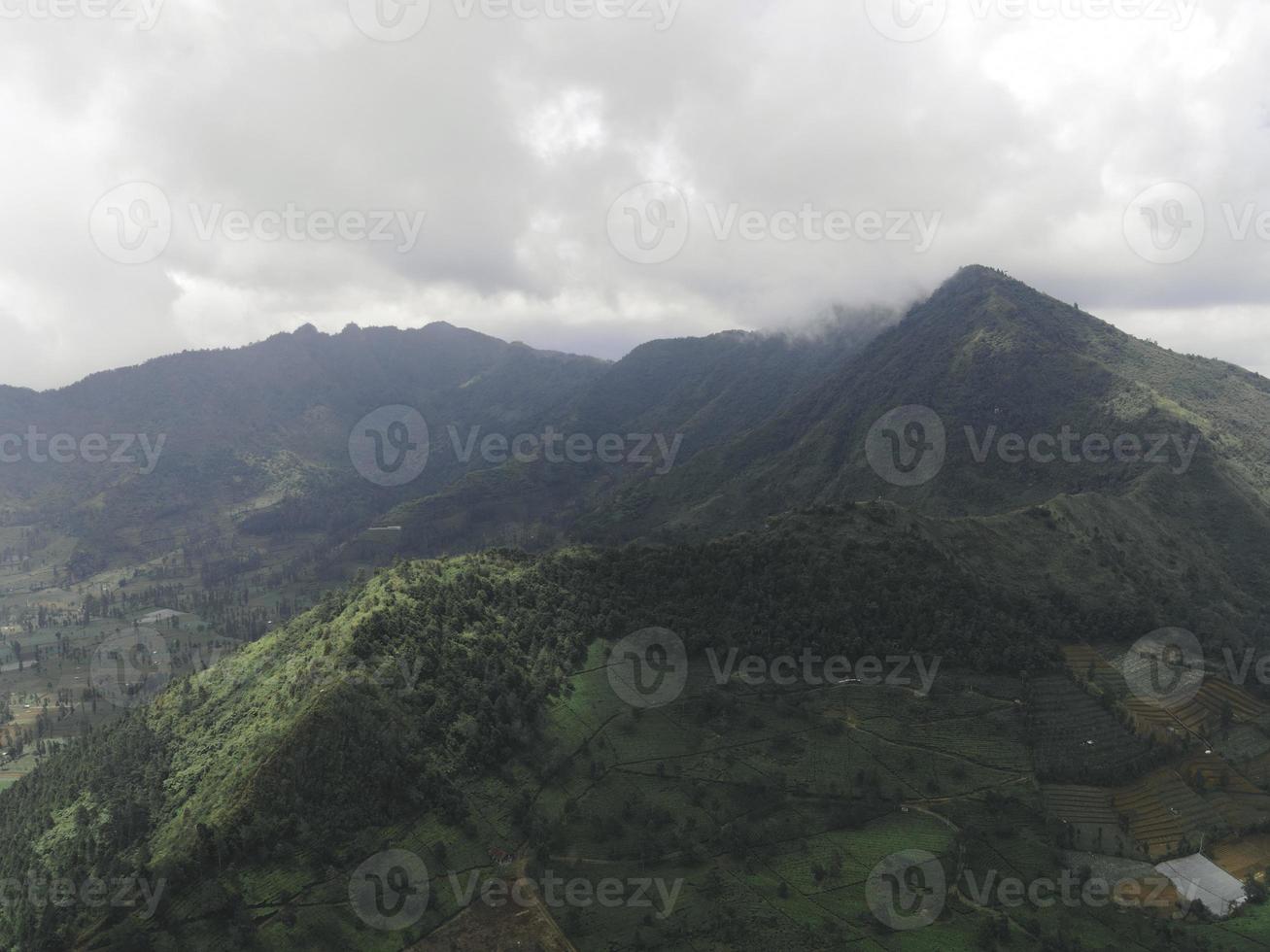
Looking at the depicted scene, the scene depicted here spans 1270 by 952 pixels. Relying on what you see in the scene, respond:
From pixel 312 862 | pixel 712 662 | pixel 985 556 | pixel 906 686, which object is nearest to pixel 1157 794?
pixel 906 686

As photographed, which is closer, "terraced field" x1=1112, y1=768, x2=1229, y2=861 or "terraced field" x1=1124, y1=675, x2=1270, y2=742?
"terraced field" x1=1112, y1=768, x2=1229, y2=861

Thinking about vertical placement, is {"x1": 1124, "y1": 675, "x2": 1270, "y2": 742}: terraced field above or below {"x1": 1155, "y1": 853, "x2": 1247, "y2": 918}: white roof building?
above

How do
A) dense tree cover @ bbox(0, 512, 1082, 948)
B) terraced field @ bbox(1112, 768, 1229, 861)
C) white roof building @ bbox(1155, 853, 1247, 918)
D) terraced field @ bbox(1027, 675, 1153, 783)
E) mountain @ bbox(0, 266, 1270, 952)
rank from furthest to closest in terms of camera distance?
terraced field @ bbox(1027, 675, 1153, 783) < terraced field @ bbox(1112, 768, 1229, 861) < white roof building @ bbox(1155, 853, 1247, 918) < dense tree cover @ bbox(0, 512, 1082, 948) < mountain @ bbox(0, 266, 1270, 952)

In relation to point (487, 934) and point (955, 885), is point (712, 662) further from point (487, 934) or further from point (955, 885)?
point (487, 934)

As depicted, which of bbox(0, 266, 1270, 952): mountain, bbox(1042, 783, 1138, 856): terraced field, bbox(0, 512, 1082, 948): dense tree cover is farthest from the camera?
bbox(1042, 783, 1138, 856): terraced field

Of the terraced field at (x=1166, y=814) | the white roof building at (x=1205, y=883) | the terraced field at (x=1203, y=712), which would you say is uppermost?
the terraced field at (x=1203, y=712)

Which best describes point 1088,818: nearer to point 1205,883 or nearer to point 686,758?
point 1205,883

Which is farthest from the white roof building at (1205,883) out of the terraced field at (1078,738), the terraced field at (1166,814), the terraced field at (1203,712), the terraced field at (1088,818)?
the terraced field at (1203,712)

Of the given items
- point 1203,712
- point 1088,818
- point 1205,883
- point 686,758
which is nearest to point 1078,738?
point 1088,818

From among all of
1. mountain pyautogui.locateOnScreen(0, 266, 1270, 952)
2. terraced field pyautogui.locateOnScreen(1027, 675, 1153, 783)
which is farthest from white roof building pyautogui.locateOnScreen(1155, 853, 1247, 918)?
→ terraced field pyautogui.locateOnScreen(1027, 675, 1153, 783)

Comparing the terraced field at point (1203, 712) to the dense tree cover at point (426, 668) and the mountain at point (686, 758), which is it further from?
the dense tree cover at point (426, 668)

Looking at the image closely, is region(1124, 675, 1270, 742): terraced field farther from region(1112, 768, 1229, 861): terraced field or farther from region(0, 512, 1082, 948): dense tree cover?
region(0, 512, 1082, 948): dense tree cover
